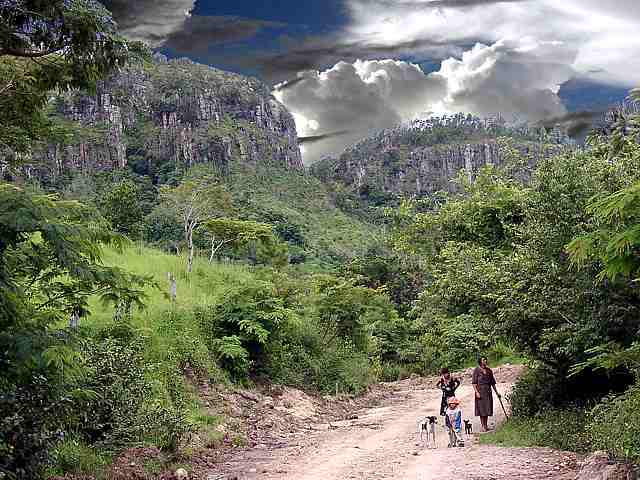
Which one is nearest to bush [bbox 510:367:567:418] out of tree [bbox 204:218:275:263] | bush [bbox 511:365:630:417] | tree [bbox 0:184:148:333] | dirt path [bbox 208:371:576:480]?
bush [bbox 511:365:630:417]

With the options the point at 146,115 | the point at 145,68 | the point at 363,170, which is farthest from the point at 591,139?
the point at 363,170

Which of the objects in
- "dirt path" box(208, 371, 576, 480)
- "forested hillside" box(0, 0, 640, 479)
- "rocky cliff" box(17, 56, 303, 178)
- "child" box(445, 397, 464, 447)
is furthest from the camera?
"rocky cliff" box(17, 56, 303, 178)

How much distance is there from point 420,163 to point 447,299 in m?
177

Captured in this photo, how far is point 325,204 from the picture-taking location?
11344 cm

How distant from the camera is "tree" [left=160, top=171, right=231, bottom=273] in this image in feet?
96.9

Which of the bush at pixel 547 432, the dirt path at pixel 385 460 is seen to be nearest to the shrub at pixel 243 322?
the dirt path at pixel 385 460

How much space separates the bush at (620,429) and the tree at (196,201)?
69.8 feet

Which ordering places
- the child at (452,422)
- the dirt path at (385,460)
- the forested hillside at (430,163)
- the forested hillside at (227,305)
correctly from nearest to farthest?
1. the forested hillside at (227,305)
2. the dirt path at (385,460)
3. the child at (452,422)
4. the forested hillside at (430,163)

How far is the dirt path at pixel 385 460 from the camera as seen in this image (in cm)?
1037

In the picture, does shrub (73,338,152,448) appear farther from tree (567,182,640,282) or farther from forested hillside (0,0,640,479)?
tree (567,182,640,282)

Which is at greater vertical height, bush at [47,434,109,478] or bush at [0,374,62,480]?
bush at [0,374,62,480]

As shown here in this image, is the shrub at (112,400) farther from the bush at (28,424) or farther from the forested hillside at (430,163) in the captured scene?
the forested hillside at (430,163)

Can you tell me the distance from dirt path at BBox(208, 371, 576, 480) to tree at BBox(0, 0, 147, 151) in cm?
701

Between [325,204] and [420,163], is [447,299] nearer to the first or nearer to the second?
[325,204]
